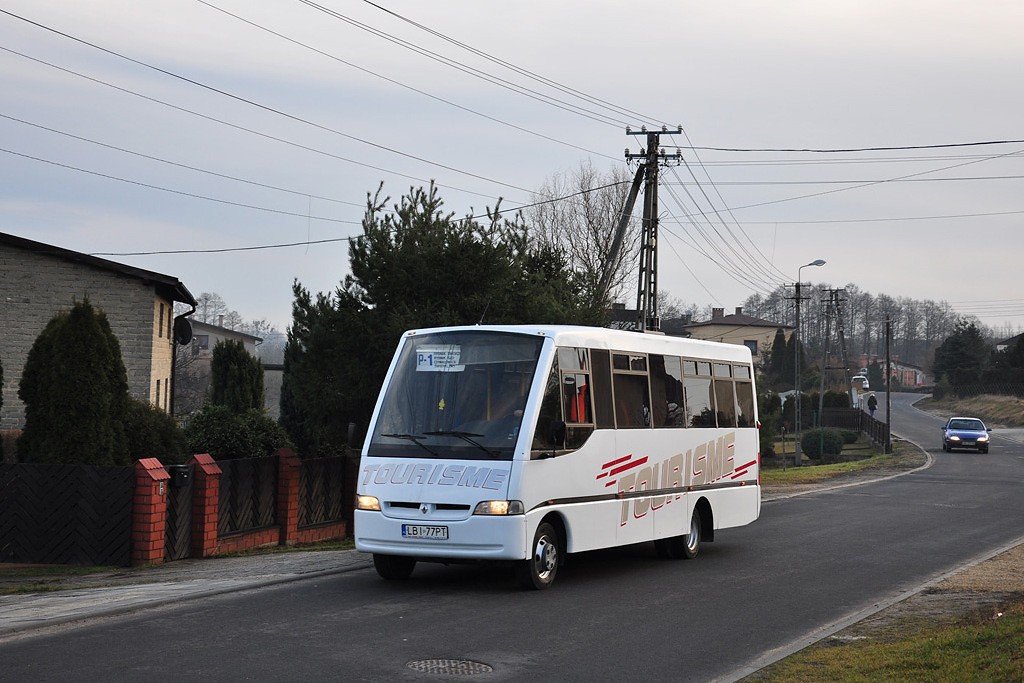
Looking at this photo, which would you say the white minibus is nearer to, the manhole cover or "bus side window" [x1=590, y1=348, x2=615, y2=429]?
"bus side window" [x1=590, y1=348, x2=615, y2=429]

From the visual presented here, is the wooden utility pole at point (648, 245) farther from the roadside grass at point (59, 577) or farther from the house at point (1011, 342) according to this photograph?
the house at point (1011, 342)

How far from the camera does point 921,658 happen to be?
25.8 feet

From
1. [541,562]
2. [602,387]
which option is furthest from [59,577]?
[602,387]

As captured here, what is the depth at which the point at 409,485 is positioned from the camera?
11477 millimetres

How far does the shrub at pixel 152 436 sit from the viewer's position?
55.0 ft

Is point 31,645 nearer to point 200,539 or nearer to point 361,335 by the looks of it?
point 200,539

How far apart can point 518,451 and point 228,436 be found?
27.0ft

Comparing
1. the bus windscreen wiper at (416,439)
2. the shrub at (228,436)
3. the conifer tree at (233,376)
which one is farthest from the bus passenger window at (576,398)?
the conifer tree at (233,376)

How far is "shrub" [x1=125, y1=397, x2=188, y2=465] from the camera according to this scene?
16.8 meters

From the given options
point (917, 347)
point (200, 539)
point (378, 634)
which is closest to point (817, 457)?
point (200, 539)

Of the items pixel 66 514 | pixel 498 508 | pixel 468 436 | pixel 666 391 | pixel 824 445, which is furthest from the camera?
pixel 824 445

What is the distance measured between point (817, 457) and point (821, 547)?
43.7 m

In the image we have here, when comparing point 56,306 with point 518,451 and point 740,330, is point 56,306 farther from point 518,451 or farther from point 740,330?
point 740,330

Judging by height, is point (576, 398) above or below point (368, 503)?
above
